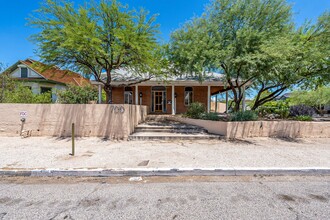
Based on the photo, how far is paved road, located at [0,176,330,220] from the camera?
2662mm

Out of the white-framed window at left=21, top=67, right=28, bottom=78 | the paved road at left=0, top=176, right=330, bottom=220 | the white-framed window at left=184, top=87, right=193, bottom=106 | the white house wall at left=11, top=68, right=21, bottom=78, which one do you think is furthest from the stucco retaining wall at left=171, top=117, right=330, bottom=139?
the white house wall at left=11, top=68, right=21, bottom=78

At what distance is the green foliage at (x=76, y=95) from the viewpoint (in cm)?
1645

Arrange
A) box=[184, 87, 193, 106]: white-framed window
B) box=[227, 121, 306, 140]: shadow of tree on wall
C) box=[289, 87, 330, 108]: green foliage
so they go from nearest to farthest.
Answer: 1. box=[227, 121, 306, 140]: shadow of tree on wall
2. box=[184, 87, 193, 106]: white-framed window
3. box=[289, 87, 330, 108]: green foliage

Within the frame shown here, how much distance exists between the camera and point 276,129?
871 cm

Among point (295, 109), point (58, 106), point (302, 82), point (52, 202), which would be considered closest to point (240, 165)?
point (52, 202)

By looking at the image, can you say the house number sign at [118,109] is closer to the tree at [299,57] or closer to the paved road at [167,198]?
the paved road at [167,198]

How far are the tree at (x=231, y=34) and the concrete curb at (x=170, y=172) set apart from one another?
16.2 ft

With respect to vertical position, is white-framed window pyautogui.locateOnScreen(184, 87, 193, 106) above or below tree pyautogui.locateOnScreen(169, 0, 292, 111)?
below

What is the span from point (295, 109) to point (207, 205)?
1726 cm

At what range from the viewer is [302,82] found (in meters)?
10.5

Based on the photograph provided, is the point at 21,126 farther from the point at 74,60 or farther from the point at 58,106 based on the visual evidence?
the point at 74,60

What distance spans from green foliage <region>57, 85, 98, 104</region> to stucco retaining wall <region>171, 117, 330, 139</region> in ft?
47.3

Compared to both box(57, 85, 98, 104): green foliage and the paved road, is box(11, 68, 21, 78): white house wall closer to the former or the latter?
box(57, 85, 98, 104): green foliage

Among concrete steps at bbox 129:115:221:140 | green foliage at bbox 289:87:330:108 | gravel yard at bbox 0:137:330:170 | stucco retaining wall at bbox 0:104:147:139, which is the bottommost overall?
gravel yard at bbox 0:137:330:170
